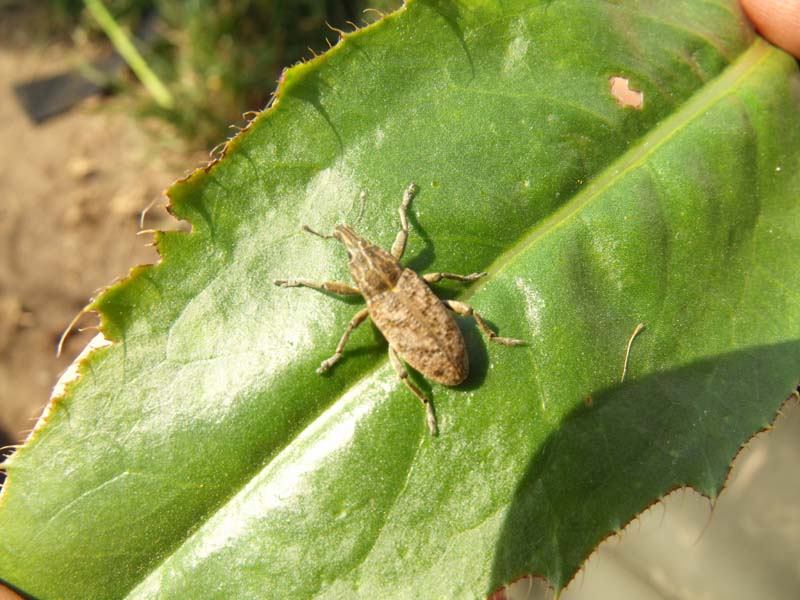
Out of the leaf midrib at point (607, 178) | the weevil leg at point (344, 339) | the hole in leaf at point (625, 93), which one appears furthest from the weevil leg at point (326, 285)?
the hole in leaf at point (625, 93)

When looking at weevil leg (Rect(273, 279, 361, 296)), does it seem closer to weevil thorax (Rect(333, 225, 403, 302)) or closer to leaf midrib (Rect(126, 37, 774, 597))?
weevil thorax (Rect(333, 225, 403, 302))

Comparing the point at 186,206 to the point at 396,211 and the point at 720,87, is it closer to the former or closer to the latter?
the point at 396,211

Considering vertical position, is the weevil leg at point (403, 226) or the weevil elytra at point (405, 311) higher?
the weevil leg at point (403, 226)

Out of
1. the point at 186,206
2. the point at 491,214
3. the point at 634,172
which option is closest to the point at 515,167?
the point at 491,214

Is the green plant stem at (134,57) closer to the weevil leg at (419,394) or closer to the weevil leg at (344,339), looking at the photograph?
the weevil leg at (344,339)

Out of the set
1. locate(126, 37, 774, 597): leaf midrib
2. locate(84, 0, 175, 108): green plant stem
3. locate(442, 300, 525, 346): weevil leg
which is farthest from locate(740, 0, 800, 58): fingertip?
locate(84, 0, 175, 108): green plant stem

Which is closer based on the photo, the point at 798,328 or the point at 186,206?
the point at 186,206
